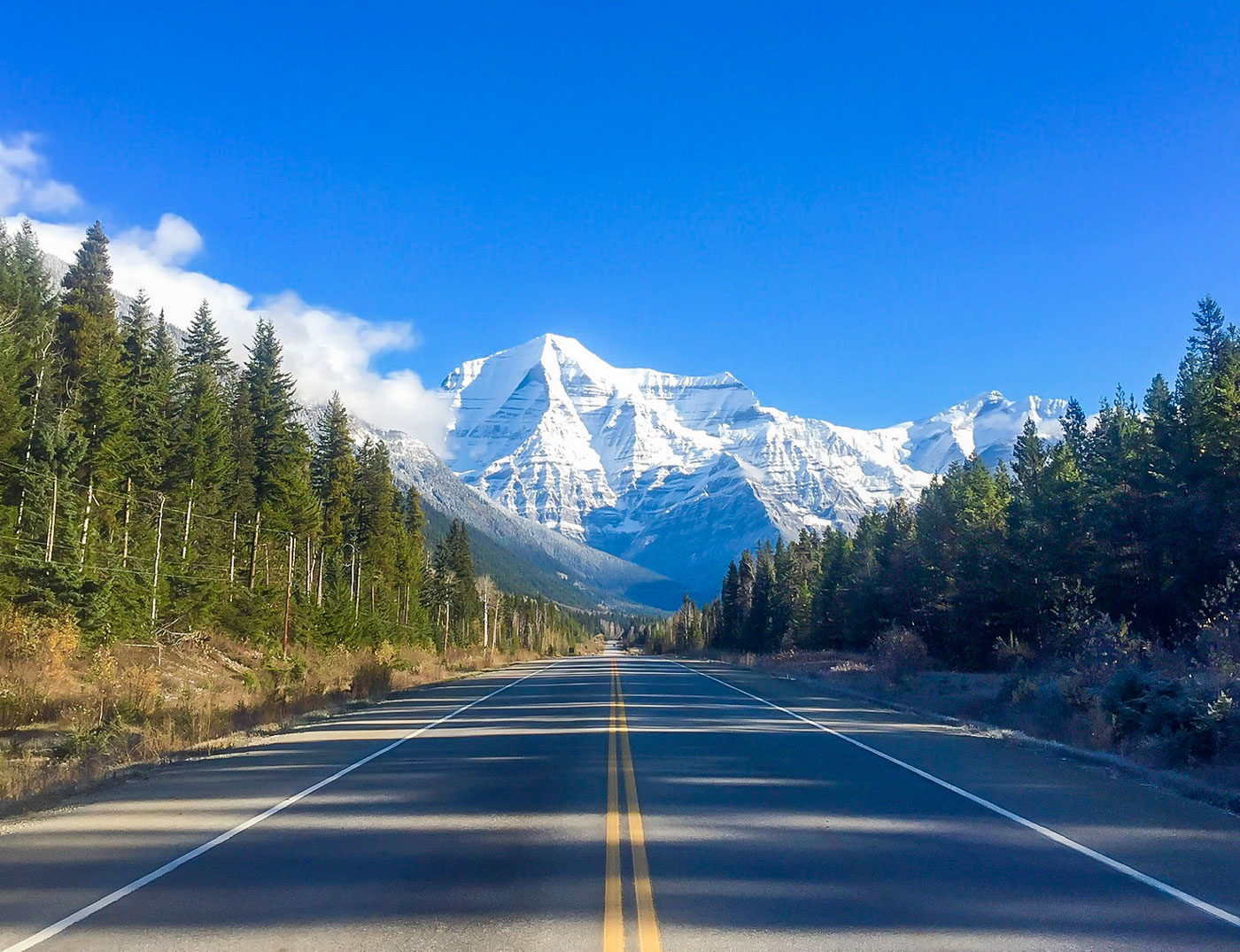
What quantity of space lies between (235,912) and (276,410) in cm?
4505

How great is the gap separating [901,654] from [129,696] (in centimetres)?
3170

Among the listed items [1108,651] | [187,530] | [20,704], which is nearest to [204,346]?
[187,530]

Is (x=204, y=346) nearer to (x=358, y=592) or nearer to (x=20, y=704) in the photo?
(x=358, y=592)

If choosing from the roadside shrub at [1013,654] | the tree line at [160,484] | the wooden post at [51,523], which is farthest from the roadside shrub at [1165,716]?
the wooden post at [51,523]

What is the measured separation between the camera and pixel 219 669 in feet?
132

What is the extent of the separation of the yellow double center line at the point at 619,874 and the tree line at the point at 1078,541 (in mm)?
17479

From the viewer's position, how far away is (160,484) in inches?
1714

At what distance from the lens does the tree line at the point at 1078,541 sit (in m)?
32.3

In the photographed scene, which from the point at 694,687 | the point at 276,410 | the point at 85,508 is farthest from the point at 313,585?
the point at 694,687

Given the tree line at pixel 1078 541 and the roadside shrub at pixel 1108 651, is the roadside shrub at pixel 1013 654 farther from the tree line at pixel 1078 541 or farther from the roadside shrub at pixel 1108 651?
the roadside shrub at pixel 1108 651

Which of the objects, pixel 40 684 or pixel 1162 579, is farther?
pixel 1162 579

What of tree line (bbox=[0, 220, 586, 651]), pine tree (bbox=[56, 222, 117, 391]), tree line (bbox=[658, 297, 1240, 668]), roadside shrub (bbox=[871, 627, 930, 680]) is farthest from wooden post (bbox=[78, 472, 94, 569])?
tree line (bbox=[658, 297, 1240, 668])

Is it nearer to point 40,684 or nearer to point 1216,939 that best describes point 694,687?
point 40,684

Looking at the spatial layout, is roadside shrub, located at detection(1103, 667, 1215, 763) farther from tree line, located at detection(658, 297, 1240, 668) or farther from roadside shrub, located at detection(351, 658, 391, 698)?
roadside shrub, located at detection(351, 658, 391, 698)
